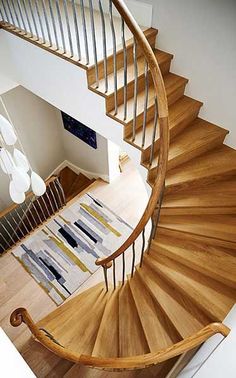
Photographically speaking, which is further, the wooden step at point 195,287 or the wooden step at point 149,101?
the wooden step at point 149,101

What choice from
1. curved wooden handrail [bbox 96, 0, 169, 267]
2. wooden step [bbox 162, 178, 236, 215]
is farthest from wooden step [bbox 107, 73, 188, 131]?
wooden step [bbox 162, 178, 236, 215]

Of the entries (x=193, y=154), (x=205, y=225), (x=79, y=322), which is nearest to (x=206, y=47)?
(x=193, y=154)

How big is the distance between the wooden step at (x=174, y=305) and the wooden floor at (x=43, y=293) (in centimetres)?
96

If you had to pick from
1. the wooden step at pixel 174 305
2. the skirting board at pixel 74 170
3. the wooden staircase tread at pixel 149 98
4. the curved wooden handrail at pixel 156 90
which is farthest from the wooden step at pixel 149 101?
the skirting board at pixel 74 170

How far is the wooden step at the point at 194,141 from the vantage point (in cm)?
284

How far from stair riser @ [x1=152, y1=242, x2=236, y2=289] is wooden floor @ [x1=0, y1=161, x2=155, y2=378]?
50.4 inches

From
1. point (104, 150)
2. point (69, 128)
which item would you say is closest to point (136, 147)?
point (104, 150)

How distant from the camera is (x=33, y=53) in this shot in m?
2.97

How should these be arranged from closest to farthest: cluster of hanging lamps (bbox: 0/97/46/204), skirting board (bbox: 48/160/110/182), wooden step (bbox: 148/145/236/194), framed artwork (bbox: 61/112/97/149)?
cluster of hanging lamps (bbox: 0/97/46/204)
wooden step (bbox: 148/145/236/194)
framed artwork (bbox: 61/112/97/149)
skirting board (bbox: 48/160/110/182)

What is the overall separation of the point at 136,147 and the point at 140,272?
1.24 meters

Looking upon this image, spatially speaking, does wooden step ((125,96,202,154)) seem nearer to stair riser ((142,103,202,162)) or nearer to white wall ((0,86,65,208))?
stair riser ((142,103,202,162))

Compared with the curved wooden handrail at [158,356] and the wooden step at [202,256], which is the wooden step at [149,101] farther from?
the curved wooden handrail at [158,356]

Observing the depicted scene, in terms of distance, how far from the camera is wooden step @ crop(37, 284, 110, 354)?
273 cm

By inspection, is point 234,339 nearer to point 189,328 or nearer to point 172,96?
point 189,328
